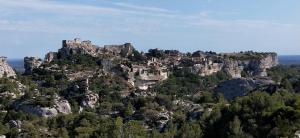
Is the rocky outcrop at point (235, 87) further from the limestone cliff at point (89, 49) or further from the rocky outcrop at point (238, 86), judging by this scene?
the limestone cliff at point (89, 49)

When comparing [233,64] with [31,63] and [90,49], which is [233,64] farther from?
[31,63]

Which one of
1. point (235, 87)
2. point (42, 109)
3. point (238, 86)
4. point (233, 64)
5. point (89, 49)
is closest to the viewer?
point (42, 109)

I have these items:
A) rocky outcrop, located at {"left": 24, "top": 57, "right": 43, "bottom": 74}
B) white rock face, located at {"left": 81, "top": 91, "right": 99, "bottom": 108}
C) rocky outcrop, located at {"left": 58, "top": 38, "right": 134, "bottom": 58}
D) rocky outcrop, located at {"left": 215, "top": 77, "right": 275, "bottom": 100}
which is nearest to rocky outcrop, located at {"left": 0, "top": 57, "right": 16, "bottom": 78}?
rocky outcrop, located at {"left": 24, "top": 57, "right": 43, "bottom": 74}

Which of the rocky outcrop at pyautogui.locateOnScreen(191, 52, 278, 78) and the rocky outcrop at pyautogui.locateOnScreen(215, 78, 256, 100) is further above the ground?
the rocky outcrop at pyautogui.locateOnScreen(191, 52, 278, 78)

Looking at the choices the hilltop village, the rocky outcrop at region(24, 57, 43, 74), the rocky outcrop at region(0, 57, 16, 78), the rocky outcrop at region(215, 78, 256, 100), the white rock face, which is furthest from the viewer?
the rocky outcrop at region(24, 57, 43, 74)

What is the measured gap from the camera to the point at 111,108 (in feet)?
249

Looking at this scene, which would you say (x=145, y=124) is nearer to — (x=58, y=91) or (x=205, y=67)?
(x=58, y=91)

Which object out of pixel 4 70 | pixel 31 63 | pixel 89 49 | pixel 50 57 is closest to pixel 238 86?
pixel 89 49

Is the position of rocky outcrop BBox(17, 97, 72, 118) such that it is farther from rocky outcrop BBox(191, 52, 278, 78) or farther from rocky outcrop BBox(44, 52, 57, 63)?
rocky outcrop BBox(191, 52, 278, 78)

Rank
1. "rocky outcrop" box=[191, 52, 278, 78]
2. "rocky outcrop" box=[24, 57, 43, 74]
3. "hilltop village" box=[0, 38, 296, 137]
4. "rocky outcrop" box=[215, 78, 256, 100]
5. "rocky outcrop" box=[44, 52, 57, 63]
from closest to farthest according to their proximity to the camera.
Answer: "hilltop village" box=[0, 38, 296, 137]
"rocky outcrop" box=[215, 78, 256, 100]
"rocky outcrop" box=[24, 57, 43, 74]
"rocky outcrop" box=[44, 52, 57, 63]
"rocky outcrop" box=[191, 52, 278, 78]

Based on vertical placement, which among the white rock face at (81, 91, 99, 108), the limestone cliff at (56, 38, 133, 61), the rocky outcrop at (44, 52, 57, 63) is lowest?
the white rock face at (81, 91, 99, 108)

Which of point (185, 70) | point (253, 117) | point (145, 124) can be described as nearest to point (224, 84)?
point (185, 70)

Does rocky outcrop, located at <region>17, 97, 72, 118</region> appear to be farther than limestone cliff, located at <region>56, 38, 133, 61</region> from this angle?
No

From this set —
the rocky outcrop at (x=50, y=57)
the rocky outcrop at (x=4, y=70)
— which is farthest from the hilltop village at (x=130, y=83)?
the rocky outcrop at (x=50, y=57)
